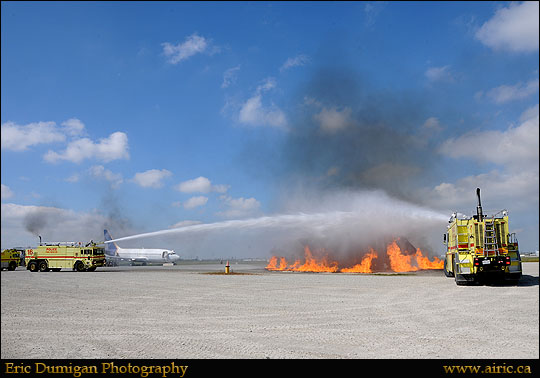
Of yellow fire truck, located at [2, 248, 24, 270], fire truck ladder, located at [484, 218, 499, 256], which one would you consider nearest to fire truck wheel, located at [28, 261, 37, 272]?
yellow fire truck, located at [2, 248, 24, 270]

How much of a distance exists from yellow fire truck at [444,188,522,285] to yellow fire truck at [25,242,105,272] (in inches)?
1509

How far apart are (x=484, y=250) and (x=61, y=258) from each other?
1679 inches

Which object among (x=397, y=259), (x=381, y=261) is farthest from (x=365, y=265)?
(x=397, y=259)

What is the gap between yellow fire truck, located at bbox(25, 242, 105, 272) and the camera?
151 ft

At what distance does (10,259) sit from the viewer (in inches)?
2035

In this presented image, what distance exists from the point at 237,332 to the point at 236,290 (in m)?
11.4

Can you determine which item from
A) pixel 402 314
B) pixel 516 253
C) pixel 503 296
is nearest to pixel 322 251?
pixel 516 253

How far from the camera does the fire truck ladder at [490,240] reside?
901 inches

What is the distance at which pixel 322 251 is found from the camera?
49781 mm

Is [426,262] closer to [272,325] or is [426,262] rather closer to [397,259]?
[397,259]

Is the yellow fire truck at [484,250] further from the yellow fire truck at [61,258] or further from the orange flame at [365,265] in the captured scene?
the yellow fire truck at [61,258]

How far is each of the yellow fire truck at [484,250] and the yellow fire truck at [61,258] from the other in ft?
126

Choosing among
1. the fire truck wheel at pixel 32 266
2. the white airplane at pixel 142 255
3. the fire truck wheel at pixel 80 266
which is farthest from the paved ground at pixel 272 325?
the white airplane at pixel 142 255
